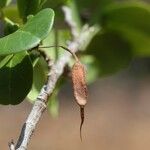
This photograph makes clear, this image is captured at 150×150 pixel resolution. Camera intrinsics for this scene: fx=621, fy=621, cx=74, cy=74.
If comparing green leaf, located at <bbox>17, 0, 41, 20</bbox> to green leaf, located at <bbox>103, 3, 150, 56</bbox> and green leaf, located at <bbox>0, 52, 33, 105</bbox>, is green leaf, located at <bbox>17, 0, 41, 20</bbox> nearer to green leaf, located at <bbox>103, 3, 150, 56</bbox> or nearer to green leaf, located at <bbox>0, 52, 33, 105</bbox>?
green leaf, located at <bbox>0, 52, 33, 105</bbox>

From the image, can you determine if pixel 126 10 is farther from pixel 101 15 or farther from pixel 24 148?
pixel 24 148

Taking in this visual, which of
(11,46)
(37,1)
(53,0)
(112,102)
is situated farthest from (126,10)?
(112,102)

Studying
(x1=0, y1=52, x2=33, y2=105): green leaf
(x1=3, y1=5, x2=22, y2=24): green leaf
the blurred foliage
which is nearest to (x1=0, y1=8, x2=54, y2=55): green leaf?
(x1=0, y1=52, x2=33, y2=105): green leaf

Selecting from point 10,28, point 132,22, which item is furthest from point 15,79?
point 132,22

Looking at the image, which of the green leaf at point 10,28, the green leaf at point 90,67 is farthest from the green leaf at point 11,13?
the green leaf at point 90,67

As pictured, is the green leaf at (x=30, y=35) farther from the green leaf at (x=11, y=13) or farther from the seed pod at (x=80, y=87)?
the green leaf at (x=11, y=13)

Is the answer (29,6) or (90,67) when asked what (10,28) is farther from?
(90,67)
